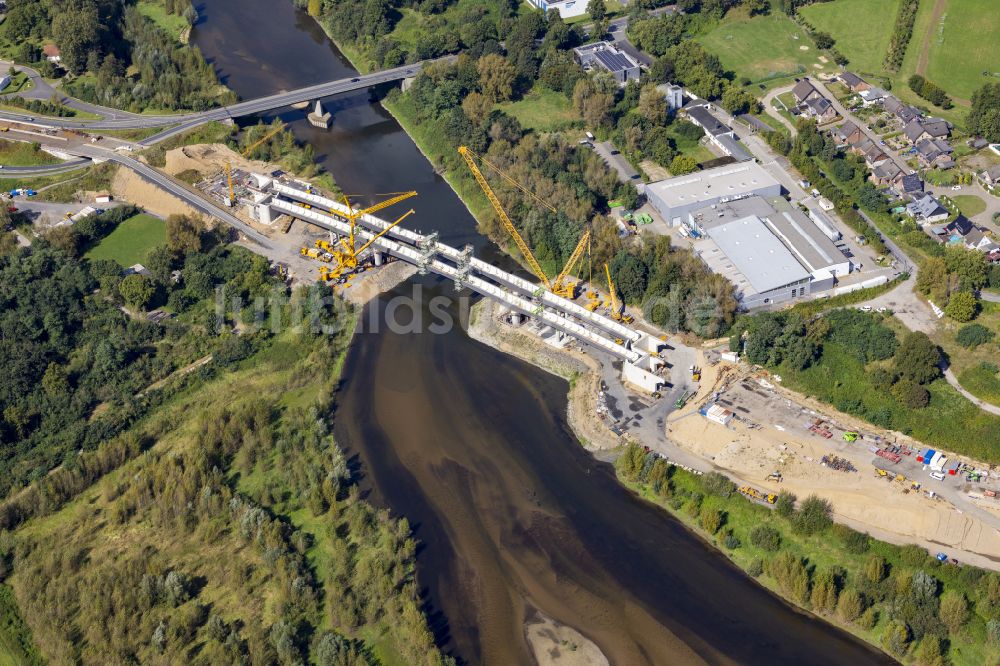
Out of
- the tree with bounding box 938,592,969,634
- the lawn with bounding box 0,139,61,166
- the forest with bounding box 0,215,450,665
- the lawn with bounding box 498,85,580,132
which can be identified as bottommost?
the tree with bounding box 938,592,969,634

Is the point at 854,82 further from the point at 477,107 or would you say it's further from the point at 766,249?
the point at 477,107

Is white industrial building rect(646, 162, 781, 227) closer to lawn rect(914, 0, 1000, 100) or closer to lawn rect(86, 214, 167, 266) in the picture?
lawn rect(914, 0, 1000, 100)

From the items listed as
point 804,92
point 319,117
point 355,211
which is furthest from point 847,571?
point 319,117

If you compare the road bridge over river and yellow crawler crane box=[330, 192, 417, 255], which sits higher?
the road bridge over river

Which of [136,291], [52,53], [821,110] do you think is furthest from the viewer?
[52,53]

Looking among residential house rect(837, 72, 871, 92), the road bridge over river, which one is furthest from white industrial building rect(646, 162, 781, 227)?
the road bridge over river

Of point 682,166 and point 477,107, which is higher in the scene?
point 477,107
